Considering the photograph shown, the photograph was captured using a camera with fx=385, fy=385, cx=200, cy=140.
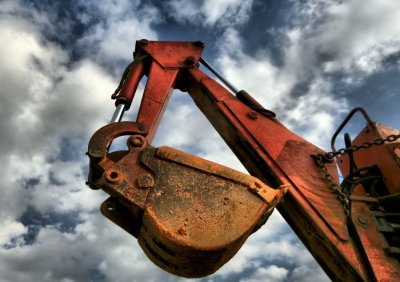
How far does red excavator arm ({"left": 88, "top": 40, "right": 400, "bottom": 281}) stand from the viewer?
2391mm

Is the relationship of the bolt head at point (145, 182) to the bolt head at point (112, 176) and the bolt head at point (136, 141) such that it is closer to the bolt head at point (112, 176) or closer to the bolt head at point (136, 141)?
the bolt head at point (112, 176)

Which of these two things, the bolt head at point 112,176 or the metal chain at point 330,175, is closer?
the bolt head at point 112,176

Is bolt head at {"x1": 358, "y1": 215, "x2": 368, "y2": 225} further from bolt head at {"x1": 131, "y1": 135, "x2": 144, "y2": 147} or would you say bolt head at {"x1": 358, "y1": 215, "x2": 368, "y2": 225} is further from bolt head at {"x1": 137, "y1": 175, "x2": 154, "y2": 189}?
bolt head at {"x1": 131, "y1": 135, "x2": 144, "y2": 147}

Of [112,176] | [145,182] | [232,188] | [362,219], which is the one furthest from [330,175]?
[112,176]

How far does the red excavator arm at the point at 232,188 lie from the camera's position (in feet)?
7.84

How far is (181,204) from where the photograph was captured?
2436mm

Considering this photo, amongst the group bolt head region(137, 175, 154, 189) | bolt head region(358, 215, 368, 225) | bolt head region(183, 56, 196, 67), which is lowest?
bolt head region(358, 215, 368, 225)

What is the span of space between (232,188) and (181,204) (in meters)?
0.35

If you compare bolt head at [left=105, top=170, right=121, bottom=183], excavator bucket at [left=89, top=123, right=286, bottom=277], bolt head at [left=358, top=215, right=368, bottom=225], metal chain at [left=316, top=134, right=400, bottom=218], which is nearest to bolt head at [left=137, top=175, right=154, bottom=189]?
excavator bucket at [left=89, top=123, right=286, bottom=277]

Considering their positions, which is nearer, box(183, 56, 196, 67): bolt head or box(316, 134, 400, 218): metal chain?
box(316, 134, 400, 218): metal chain

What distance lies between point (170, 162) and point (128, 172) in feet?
0.96

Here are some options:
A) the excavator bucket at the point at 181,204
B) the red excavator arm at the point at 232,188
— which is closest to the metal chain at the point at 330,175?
the red excavator arm at the point at 232,188

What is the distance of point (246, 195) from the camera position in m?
2.50

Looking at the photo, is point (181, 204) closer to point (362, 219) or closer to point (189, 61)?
point (362, 219)
